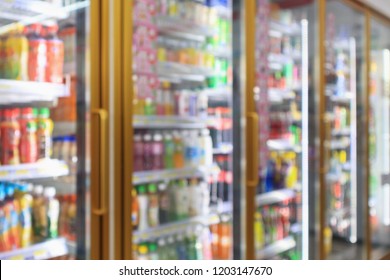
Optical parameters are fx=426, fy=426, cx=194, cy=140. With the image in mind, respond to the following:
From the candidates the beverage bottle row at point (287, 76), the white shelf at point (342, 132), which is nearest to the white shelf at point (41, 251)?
the beverage bottle row at point (287, 76)

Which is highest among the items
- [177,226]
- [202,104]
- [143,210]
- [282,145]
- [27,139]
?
[202,104]

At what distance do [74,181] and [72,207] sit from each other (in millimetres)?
119

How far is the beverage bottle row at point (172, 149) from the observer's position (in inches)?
88.8

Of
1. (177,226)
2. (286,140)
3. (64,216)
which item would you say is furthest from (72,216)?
(286,140)

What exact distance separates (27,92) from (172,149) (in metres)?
0.92

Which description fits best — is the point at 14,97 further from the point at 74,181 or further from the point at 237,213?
the point at 237,213

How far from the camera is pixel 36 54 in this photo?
73.7 inches

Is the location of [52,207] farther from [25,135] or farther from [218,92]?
[218,92]

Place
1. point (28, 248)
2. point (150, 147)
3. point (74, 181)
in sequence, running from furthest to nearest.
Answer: point (150, 147) < point (74, 181) < point (28, 248)

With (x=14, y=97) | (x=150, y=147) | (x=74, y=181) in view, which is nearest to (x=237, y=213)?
(x=150, y=147)

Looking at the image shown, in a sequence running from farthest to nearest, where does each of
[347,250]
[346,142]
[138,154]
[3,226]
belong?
[346,142]
[347,250]
[138,154]
[3,226]

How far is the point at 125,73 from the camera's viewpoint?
1.85 metres

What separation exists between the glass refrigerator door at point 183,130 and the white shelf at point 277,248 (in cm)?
40

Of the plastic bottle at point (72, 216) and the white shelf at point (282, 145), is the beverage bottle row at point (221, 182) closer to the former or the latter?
the white shelf at point (282, 145)
